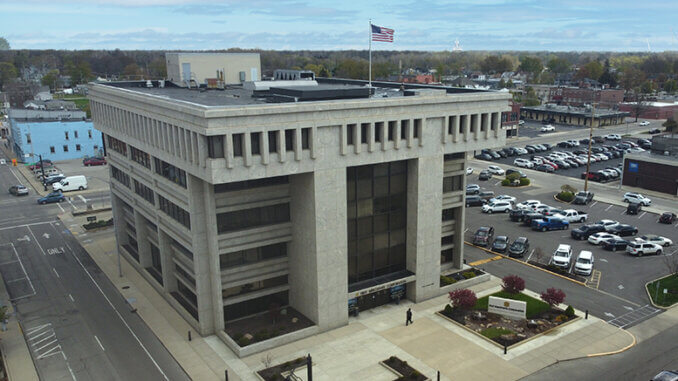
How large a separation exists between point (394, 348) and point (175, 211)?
67.5ft

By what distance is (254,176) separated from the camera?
36625 millimetres

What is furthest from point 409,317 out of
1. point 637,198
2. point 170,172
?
point 637,198

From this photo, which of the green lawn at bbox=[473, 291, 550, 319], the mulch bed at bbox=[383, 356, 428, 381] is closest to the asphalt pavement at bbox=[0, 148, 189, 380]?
the mulch bed at bbox=[383, 356, 428, 381]

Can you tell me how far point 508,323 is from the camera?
141ft

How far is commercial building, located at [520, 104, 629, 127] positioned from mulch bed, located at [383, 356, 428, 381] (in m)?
128

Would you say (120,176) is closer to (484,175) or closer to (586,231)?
(586,231)

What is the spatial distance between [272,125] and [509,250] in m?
33.7

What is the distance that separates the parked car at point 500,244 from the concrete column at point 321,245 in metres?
23.7

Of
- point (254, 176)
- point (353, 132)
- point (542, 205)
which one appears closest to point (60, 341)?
point (254, 176)

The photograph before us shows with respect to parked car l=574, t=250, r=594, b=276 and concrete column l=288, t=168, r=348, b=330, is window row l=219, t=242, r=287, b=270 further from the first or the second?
parked car l=574, t=250, r=594, b=276

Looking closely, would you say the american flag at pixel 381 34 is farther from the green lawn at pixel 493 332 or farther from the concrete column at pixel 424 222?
the green lawn at pixel 493 332

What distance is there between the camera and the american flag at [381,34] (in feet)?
151

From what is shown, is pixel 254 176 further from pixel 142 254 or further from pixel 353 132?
pixel 142 254

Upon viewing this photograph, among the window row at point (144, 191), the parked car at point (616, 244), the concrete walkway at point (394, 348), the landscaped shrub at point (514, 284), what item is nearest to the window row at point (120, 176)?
the window row at point (144, 191)
